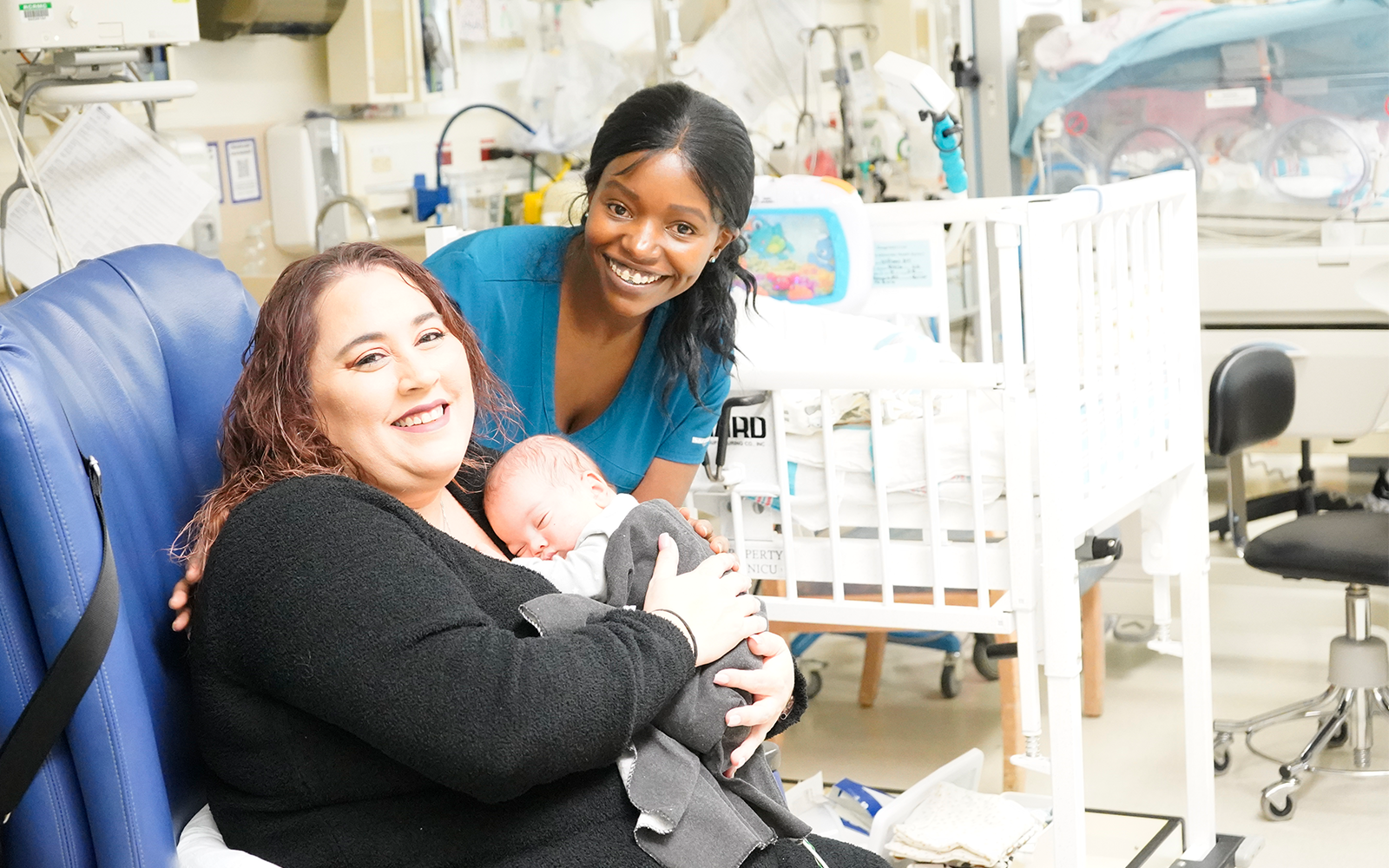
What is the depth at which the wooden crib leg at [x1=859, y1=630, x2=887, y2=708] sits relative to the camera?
3387 millimetres

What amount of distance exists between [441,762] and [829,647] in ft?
9.55

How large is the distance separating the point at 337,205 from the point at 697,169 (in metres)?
1.65

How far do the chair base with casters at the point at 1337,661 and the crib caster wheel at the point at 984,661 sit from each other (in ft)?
2.04

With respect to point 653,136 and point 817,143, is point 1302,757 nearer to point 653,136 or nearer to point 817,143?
point 653,136

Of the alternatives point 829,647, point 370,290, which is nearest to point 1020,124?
point 829,647

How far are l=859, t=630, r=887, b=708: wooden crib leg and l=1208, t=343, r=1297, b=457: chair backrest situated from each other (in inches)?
35.4

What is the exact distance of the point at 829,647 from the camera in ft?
13.0

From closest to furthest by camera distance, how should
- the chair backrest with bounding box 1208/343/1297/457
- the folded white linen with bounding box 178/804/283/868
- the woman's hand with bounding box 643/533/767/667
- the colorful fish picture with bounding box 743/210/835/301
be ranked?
the folded white linen with bounding box 178/804/283/868
the woman's hand with bounding box 643/533/767/667
the colorful fish picture with bounding box 743/210/835/301
the chair backrest with bounding box 1208/343/1297/457

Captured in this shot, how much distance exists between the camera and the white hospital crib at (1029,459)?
6.75 ft

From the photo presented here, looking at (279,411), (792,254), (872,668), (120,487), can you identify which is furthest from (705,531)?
(872,668)

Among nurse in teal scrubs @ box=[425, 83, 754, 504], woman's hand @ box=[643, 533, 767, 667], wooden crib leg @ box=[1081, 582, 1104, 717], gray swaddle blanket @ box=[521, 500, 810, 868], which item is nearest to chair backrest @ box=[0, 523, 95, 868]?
gray swaddle blanket @ box=[521, 500, 810, 868]

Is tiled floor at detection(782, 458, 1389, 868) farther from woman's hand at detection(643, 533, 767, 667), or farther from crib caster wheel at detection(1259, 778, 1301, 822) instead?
woman's hand at detection(643, 533, 767, 667)

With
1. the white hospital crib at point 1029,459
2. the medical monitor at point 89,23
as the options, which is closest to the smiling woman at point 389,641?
the white hospital crib at point 1029,459

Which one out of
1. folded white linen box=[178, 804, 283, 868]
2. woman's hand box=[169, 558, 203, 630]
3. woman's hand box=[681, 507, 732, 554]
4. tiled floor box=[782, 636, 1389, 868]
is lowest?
tiled floor box=[782, 636, 1389, 868]
